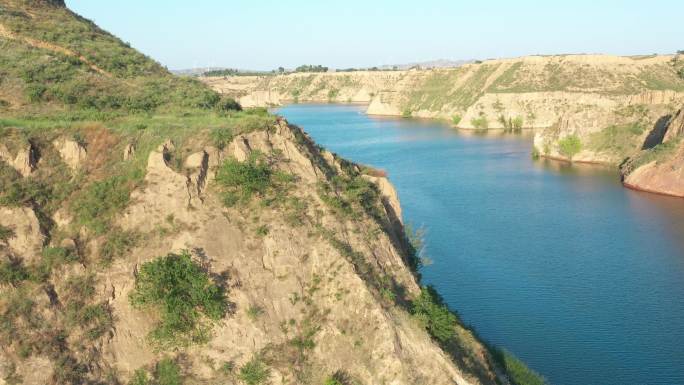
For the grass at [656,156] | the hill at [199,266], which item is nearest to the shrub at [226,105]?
the hill at [199,266]

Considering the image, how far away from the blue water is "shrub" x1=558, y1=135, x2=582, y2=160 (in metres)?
5.51

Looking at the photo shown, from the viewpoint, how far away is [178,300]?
1756 cm

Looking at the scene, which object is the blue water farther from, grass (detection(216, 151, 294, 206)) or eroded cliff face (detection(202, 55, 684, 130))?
eroded cliff face (detection(202, 55, 684, 130))

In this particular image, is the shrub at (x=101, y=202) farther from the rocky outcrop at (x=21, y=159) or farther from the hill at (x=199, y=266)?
the rocky outcrop at (x=21, y=159)

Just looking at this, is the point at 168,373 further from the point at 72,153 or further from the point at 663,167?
the point at 663,167

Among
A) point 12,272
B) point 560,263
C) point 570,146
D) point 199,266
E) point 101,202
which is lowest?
point 560,263

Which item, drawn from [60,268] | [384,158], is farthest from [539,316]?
[384,158]

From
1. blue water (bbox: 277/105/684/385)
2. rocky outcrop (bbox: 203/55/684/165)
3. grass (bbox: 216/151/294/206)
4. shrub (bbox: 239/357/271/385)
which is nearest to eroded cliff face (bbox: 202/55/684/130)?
rocky outcrop (bbox: 203/55/684/165)

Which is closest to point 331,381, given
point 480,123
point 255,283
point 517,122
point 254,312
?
point 254,312

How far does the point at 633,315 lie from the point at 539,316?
16.0ft

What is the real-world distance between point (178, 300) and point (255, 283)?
7.92 ft

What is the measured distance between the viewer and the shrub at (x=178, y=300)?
57.0 ft

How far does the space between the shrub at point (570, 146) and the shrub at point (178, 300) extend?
243 feet

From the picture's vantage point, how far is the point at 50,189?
20.3 metres
